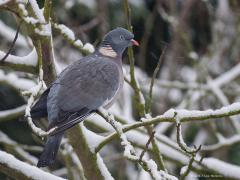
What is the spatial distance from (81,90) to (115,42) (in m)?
0.61

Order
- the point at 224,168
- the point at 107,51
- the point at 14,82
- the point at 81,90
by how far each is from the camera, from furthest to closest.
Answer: the point at 14,82
the point at 107,51
the point at 224,168
the point at 81,90

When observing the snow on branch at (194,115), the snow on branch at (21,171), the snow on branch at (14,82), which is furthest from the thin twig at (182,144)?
the snow on branch at (14,82)

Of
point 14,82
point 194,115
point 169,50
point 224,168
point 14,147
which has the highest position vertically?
point 194,115

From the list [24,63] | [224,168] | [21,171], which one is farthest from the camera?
[224,168]

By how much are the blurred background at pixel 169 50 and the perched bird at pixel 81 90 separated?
1741 millimetres

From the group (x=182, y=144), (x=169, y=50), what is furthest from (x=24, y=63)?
(x=169, y=50)

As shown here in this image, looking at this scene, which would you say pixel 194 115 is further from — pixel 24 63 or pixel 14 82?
pixel 14 82

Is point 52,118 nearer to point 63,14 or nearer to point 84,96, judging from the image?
point 84,96

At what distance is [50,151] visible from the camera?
9.98 feet

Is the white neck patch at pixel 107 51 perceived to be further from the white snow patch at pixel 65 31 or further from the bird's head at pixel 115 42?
the white snow patch at pixel 65 31

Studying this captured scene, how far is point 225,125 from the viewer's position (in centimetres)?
721

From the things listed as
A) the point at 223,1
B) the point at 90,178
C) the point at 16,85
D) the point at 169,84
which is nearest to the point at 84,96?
the point at 90,178

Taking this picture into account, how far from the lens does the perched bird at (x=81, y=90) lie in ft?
10.3

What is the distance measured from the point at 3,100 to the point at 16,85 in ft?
5.32
